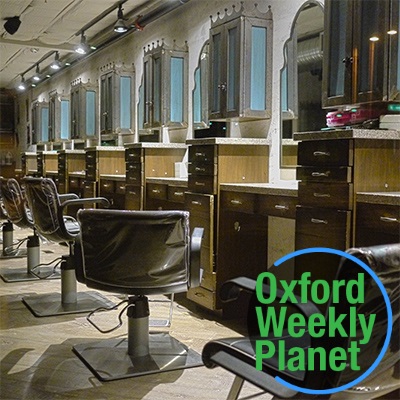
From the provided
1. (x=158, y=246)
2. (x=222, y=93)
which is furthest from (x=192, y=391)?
(x=222, y=93)

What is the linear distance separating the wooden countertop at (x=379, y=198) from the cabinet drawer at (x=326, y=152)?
0.55ft

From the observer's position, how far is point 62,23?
7.40m

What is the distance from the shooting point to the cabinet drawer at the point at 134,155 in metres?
5.24

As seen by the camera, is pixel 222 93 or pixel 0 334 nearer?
pixel 0 334

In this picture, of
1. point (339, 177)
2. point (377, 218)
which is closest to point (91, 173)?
point (339, 177)

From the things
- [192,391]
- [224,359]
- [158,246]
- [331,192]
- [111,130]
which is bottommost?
[192,391]

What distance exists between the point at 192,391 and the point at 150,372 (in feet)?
0.96

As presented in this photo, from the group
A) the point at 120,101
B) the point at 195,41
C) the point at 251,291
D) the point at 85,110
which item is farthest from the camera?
the point at 85,110

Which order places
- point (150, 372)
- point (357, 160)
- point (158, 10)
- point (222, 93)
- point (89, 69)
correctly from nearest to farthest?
point (357, 160)
point (150, 372)
point (222, 93)
point (158, 10)
point (89, 69)

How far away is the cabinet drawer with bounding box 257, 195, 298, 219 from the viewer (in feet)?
10.4

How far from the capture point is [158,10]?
19.6ft

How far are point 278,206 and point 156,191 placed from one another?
1.95 meters

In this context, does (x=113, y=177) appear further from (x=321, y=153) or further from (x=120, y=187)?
(x=321, y=153)

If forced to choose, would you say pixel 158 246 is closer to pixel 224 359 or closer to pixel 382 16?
pixel 224 359
